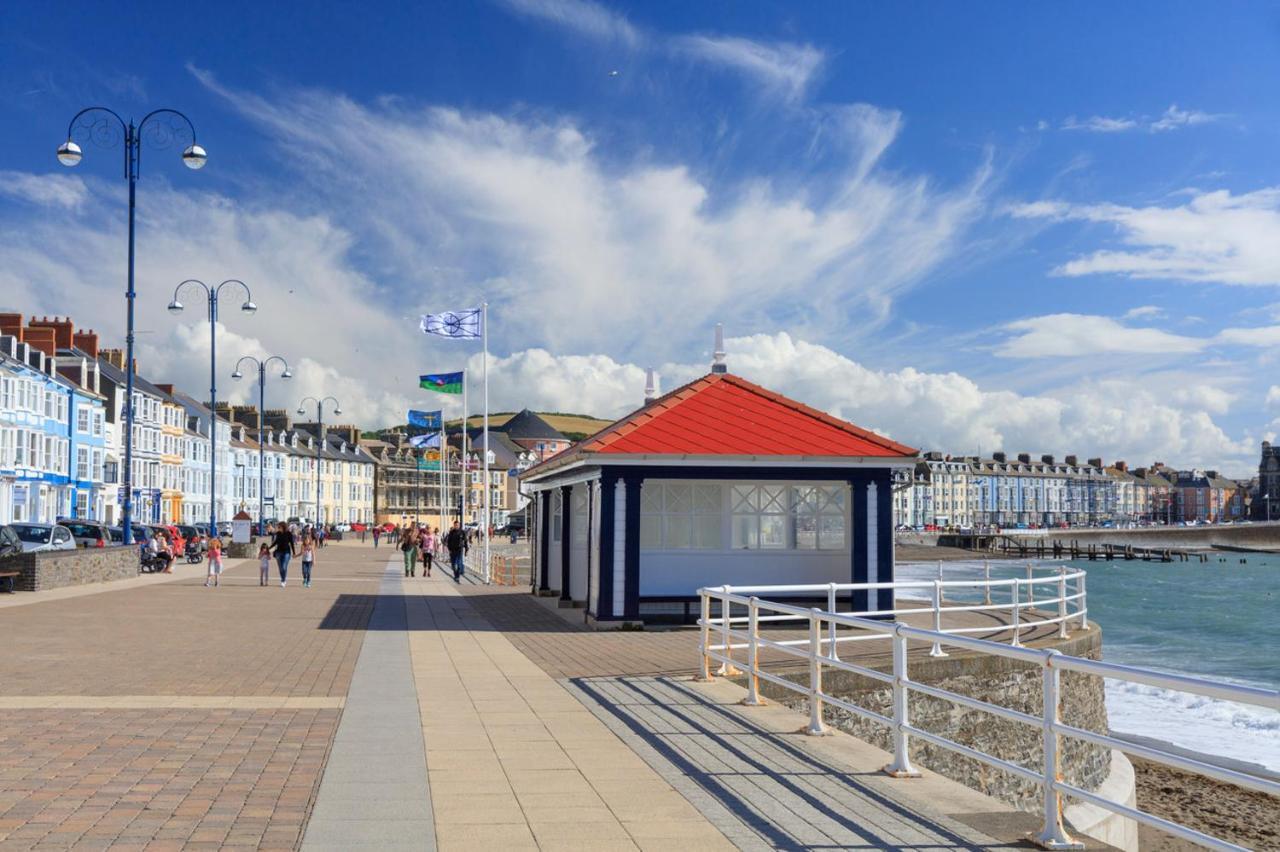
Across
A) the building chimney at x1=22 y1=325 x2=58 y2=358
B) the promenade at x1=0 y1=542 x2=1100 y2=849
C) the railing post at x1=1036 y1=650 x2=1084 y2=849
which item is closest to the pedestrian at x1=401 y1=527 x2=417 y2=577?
the promenade at x1=0 y1=542 x2=1100 y2=849

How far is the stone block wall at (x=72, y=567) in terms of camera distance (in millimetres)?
26844

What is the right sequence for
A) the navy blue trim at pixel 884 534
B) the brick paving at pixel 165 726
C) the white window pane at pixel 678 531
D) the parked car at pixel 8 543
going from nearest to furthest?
the brick paving at pixel 165 726 < the navy blue trim at pixel 884 534 < the white window pane at pixel 678 531 < the parked car at pixel 8 543

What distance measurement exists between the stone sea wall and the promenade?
121 cm

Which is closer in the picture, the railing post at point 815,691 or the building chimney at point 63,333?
the railing post at point 815,691

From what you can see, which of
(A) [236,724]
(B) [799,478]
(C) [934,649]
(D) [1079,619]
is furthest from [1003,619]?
(A) [236,724]

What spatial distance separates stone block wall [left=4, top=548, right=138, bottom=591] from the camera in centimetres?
2684

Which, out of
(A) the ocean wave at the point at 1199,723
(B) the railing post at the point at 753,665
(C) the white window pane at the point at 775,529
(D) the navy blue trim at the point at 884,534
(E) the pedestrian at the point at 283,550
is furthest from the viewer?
(E) the pedestrian at the point at 283,550

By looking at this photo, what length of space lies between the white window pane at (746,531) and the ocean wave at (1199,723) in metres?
9.02

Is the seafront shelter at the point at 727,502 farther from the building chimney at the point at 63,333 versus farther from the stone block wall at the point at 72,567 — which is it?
the building chimney at the point at 63,333

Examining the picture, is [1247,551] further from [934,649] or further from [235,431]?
[934,649]

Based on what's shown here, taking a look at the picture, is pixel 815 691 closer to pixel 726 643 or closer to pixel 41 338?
pixel 726 643

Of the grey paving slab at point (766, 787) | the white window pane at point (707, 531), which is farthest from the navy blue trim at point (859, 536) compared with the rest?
the grey paving slab at point (766, 787)

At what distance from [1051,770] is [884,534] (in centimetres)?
1322

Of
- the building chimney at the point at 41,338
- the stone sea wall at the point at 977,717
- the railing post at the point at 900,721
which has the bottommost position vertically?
the stone sea wall at the point at 977,717
